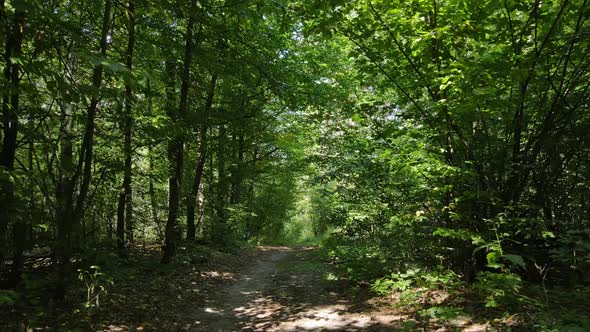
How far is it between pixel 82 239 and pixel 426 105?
22.0 ft

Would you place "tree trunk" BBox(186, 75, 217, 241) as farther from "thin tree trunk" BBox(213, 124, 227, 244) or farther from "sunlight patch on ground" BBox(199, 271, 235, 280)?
"sunlight patch on ground" BBox(199, 271, 235, 280)

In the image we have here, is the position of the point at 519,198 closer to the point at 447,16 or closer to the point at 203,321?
the point at 447,16

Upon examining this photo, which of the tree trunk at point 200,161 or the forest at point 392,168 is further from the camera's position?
the tree trunk at point 200,161

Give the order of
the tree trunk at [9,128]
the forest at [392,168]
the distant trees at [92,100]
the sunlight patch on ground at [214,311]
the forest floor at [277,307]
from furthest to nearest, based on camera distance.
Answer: the sunlight patch on ground at [214,311], the forest floor at [277,307], the forest at [392,168], the distant trees at [92,100], the tree trunk at [9,128]

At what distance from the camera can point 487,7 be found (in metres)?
5.25

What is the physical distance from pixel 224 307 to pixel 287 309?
1.32m

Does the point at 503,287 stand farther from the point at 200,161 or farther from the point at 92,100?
the point at 200,161

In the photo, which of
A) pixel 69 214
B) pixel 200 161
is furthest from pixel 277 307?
pixel 200 161

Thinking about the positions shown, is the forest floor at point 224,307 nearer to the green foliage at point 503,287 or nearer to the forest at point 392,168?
the forest at point 392,168

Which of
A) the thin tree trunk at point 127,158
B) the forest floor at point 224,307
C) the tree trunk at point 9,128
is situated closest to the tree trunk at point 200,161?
the thin tree trunk at point 127,158

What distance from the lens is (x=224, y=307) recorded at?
7.41 m

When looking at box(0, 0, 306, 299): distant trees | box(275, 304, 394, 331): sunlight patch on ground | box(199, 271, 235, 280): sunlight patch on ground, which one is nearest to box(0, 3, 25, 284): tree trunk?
box(0, 0, 306, 299): distant trees

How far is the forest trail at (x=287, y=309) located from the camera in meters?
6.03

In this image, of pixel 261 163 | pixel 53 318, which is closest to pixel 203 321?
pixel 53 318
